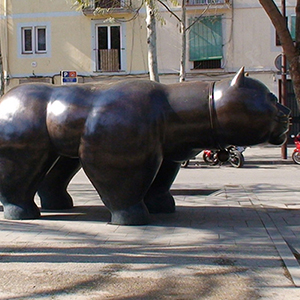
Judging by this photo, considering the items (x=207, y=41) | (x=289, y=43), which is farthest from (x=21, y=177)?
(x=207, y=41)

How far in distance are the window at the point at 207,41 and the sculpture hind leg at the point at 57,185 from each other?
17562 mm

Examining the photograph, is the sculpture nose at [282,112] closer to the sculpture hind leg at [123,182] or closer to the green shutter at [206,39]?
the sculpture hind leg at [123,182]

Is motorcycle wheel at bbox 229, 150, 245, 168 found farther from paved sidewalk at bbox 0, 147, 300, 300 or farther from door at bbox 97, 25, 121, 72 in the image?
door at bbox 97, 25, 121, 72

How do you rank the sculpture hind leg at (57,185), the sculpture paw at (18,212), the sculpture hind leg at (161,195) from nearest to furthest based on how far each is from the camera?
the sculpture paw at (18,212)
the sculpture hind leg at (161,195)
the sculpture hind leg at (57,185)

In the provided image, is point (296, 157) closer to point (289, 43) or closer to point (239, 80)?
point (289, 43)

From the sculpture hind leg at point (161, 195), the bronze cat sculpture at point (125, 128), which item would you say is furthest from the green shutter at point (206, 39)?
the bronze cat sculpture at point (125, 128)

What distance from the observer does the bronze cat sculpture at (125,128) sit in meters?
6.18

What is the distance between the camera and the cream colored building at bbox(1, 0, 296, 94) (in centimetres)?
2394

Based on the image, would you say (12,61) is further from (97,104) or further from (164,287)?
(164,287)

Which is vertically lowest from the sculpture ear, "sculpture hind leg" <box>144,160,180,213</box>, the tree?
"sculpture hind leg" <box>144,160,180,213</box>

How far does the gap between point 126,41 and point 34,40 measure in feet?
15.6

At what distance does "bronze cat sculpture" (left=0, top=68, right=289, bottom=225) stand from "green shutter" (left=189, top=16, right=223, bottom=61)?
60.0 feet

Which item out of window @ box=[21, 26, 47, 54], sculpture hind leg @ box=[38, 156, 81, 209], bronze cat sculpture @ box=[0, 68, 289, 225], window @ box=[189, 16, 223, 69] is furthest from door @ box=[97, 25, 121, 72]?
bronze cat sculpture @ box=[0, 68, 289, 225]

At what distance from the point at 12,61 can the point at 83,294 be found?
23.2 meters
